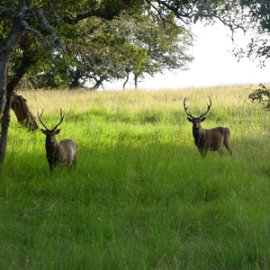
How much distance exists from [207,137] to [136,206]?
5725mm

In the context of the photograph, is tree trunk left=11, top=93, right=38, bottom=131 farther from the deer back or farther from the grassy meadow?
the deer back

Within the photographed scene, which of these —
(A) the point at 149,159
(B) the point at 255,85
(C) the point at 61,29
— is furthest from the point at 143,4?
(B) the point at 255,85

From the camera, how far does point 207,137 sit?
13.1 metres

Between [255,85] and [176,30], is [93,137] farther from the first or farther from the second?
[255,85]

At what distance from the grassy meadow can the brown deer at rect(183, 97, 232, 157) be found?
0.34 metres

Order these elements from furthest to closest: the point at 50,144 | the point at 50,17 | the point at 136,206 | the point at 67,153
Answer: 1. the point at 67,153
2. the point at 50,144
3. the point at 50,17
4. the point at 136,206

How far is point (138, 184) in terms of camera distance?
9125 mm

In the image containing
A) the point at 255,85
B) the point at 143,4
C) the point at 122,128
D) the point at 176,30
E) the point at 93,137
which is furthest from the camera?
the point at 255,85

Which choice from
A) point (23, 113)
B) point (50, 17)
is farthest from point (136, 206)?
point (23, 113)

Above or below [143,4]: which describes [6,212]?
below

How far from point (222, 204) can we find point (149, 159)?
369 centimetres

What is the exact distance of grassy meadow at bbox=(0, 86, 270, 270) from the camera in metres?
5.63

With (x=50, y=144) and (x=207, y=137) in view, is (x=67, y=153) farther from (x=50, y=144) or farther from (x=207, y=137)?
(x=207, y=137)

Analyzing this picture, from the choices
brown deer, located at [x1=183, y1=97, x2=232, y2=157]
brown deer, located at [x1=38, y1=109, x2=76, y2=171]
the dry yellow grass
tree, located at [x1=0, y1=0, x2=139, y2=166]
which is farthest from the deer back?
the dry yellow grass
